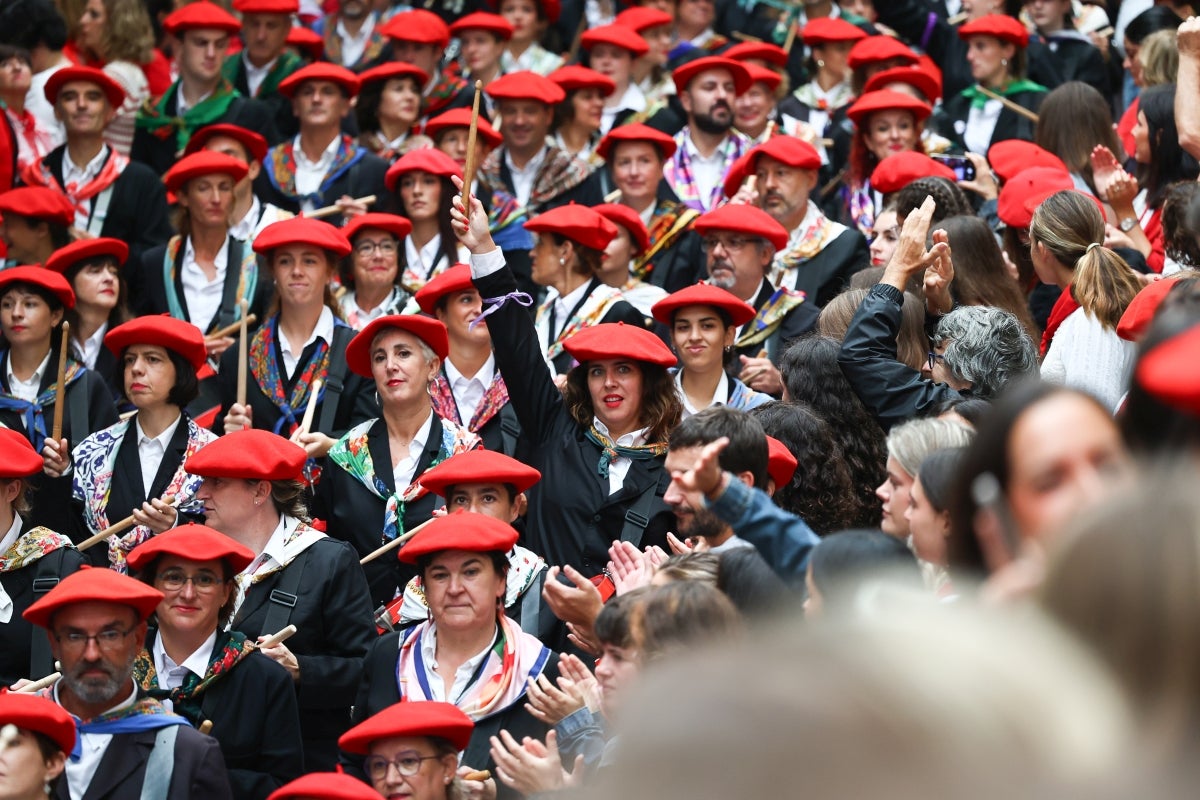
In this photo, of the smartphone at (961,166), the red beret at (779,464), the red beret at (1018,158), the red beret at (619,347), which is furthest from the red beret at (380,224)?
the red beret at (779,464)

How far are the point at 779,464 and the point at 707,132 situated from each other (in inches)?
204

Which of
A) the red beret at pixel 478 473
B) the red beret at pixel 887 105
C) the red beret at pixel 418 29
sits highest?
the red beret at pixel 418 29

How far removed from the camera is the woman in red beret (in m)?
6.03

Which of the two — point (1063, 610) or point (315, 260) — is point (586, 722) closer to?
point (1063, 610)

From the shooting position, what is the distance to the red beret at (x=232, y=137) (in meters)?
10.1

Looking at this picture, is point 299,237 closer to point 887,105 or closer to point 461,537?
point 461,537

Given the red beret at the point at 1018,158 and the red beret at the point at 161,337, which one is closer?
the red beret at the point at 161,337

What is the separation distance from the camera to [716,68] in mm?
10531

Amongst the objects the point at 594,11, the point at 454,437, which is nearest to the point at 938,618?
the point at 454,437

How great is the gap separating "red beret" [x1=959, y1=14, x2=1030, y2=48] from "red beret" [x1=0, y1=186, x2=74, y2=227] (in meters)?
5.47

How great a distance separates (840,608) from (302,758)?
3.30m

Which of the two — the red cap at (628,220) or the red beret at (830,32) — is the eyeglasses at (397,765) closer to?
the red cap at (628,220)

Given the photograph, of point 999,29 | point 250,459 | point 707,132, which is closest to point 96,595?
point 250,459

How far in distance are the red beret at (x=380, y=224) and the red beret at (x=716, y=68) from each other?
7.57 ft
